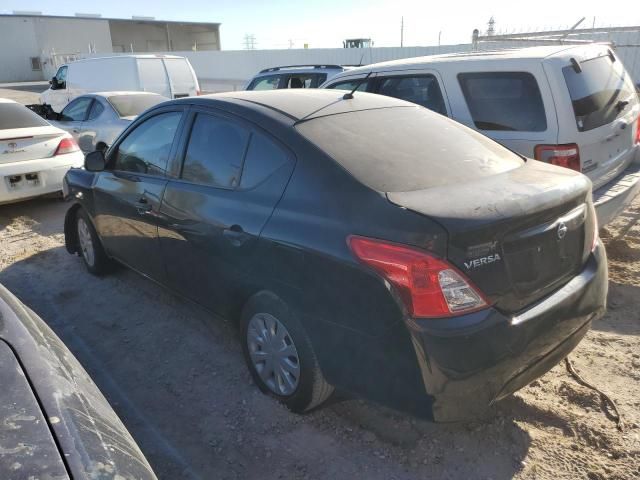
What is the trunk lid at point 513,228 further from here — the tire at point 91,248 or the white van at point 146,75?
the white van at point 146,75

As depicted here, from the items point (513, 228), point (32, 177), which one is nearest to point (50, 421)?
point (513, 228)

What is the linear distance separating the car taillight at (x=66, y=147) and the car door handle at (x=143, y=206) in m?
3.98

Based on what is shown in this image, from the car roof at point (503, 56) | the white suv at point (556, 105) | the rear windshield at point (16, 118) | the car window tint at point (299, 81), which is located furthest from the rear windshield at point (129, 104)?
the white suv at point (556, 105)

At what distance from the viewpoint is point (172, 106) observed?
144 inches

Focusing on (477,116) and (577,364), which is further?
(477,116)

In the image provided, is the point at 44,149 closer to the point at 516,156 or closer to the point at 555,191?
the point at 516,156

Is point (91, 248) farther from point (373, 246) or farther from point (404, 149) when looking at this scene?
point (373, 246)

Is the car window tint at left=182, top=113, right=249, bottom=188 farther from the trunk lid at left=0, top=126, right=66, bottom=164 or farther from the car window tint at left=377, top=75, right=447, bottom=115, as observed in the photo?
the trunk lid at left=0, top=126, right=66, bottom=164

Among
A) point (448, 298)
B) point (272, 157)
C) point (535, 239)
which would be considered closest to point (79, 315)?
point (272, 157)

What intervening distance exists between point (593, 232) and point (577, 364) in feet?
3.27

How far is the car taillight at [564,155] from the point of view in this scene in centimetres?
396

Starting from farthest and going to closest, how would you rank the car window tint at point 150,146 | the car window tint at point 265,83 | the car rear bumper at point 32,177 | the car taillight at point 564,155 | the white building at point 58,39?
the white building at point 58,39 < the car window tint at point 265,83 < the car rear bumper at point 32,177 < the car taillight at point 564,155 < the car window tint at point 150,146

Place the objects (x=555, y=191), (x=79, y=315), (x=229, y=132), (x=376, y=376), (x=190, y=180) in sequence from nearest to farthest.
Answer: (x=376, y=376), (x=555, y=191), (x=229, y=132), (x=190, y=180), (x=79, y=315)

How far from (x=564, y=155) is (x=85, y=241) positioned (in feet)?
14.2
